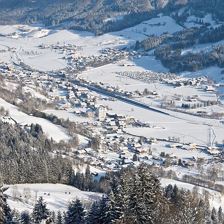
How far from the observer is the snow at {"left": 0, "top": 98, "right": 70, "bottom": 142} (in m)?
46.2

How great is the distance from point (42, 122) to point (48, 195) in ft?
66.3

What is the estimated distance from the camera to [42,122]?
4934cm

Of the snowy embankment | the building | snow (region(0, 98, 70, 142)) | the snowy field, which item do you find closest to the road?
the building

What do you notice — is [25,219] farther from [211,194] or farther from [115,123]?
[115,123]

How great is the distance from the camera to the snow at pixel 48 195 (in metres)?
26.7

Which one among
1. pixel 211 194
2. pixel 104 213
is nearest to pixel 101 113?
pixel 211 194

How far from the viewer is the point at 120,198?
14.4 meters

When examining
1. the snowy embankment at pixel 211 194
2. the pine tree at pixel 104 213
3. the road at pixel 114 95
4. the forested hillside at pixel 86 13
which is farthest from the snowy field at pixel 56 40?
the pine tree at pixel 104 213

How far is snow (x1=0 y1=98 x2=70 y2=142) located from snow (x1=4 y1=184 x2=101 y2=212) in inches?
513

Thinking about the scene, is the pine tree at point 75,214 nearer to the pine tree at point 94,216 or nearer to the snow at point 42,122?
the pine tree at point 94,216

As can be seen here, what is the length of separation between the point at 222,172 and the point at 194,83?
33.1 meters

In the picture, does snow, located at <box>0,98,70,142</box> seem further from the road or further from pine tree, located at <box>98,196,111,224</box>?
pine tree, located at <box>98,196,111,224</box>

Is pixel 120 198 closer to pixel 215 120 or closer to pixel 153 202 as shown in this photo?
pixel 153 202

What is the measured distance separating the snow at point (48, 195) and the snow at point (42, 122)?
1304 centimetres
